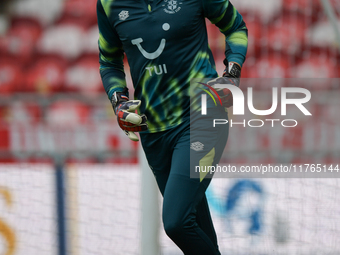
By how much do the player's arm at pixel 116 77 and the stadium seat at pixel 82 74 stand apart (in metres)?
3.78

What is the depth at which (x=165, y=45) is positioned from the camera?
1629mm

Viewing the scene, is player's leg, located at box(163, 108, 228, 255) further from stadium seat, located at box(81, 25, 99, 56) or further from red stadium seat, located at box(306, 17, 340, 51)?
stadium seat, located at box(81, 25, 99, 56)

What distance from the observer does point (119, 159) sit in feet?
9.64

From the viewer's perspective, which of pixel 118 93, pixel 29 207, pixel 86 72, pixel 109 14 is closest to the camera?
pixel 109 14

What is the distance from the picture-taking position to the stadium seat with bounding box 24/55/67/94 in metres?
5.68

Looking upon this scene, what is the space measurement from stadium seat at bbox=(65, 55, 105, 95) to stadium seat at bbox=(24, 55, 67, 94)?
0.11 m

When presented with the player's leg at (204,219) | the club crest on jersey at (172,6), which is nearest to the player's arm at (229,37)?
the club crest on jersey at (172,6)

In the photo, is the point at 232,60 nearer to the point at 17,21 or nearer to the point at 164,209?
the point at 164,209

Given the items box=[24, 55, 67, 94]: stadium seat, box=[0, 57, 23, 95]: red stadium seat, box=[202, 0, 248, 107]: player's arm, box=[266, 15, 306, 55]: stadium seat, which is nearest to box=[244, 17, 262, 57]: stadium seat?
box=[266, 15, 306, 55]: stadium seat

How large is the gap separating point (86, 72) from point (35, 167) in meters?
2.94

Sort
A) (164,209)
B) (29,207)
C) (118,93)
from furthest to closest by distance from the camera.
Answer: (29,207), (118,93), (164,209)

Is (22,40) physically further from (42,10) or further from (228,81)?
(228,81)

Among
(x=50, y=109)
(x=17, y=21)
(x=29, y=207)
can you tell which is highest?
(x=17, y=21)

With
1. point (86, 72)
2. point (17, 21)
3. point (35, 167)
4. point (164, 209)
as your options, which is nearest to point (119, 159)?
point (35, 167)
